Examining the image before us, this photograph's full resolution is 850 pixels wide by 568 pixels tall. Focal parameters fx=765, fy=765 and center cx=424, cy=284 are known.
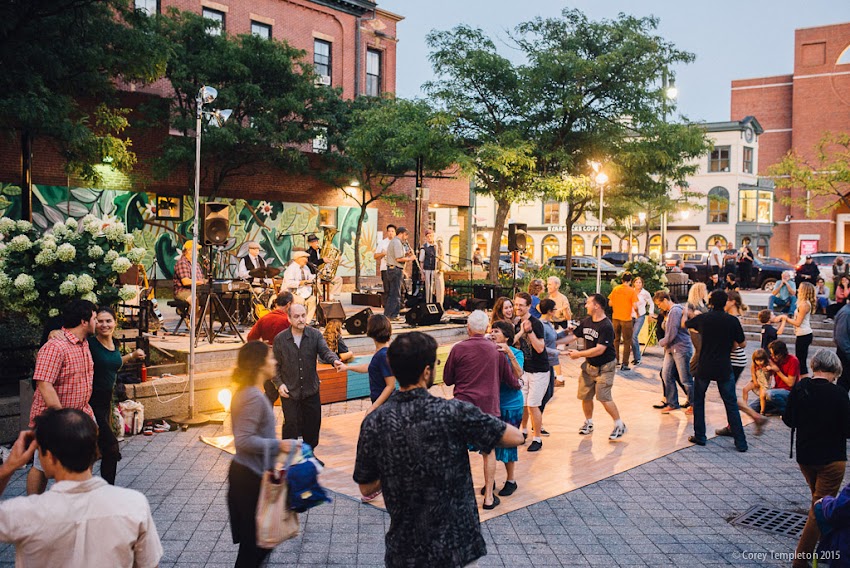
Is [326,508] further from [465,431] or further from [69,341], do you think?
[465,431]

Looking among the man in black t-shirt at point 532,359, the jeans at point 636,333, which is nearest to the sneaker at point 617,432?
the man in black t-shirt at point 532,359

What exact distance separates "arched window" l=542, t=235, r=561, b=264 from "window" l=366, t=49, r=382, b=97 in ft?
112

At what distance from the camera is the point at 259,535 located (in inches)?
178

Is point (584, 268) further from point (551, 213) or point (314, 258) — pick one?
point (551, 213)

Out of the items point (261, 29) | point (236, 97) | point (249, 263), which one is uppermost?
point (261, 29)

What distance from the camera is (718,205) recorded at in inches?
2176

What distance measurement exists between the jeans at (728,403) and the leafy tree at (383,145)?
465 inches

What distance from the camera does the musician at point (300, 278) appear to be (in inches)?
492

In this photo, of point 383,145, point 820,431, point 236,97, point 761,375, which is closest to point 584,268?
point 383,145

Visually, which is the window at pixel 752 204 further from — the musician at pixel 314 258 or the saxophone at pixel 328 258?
the musician at pixel 314 258

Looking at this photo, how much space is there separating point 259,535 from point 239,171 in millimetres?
→ 22395

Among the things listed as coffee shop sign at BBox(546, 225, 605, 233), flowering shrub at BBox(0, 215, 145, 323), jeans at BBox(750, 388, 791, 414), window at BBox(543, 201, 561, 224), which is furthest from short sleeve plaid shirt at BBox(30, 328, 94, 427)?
window at BBox(543, 201, 561, 224)

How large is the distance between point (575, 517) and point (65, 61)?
13.8 m

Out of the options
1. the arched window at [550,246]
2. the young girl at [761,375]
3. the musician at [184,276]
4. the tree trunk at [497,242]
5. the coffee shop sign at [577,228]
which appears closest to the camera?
the young girl at [761,375]
